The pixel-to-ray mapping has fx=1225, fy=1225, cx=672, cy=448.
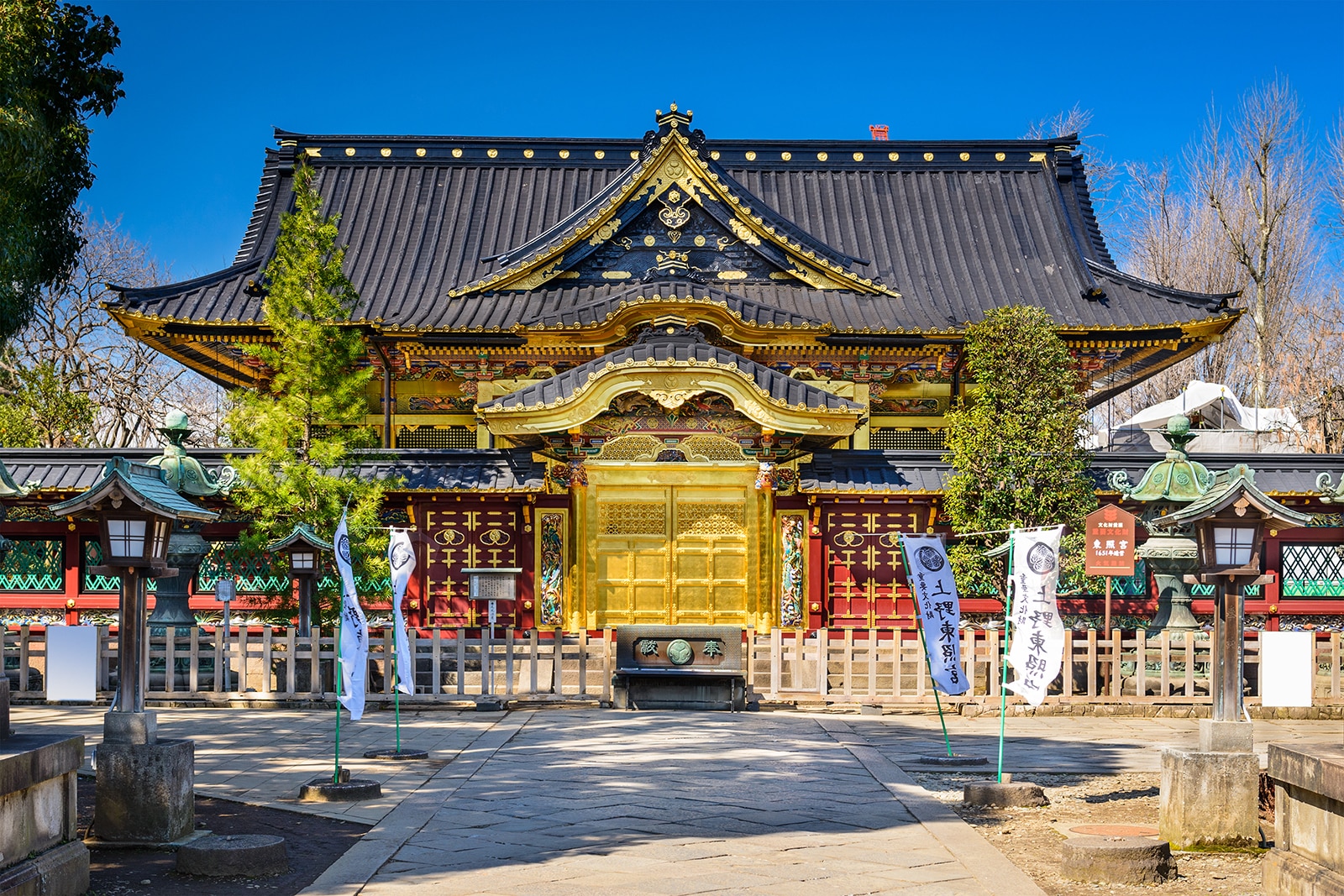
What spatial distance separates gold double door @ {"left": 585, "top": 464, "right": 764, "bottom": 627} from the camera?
1989 centimetres

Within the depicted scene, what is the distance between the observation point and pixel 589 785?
34.0ft

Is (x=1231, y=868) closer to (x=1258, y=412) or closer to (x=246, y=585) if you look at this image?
(x=246, y=585)

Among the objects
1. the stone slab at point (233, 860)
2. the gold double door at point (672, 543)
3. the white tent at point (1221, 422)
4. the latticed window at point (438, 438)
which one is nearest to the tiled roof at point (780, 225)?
the latticed window at point (438, 438)

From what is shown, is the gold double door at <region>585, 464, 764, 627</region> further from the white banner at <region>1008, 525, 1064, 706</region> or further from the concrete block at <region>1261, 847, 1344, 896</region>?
the concrete block at <region>1261, 847, 1344, 896</region>

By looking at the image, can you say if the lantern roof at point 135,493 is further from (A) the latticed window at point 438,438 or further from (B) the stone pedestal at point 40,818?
(A) the latticed window at point 438,438

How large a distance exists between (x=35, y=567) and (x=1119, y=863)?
1805 cm

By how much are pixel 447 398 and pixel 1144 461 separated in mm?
12018

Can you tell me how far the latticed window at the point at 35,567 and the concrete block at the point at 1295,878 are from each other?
18399mm

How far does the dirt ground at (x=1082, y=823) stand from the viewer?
7.40m

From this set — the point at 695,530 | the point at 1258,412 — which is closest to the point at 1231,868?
the point at 695,530

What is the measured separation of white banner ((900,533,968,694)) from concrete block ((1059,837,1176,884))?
3905 mm

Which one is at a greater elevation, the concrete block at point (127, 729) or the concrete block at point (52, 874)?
the concrete block at point (127, 729)

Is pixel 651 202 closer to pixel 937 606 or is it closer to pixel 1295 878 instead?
pixel 937 606

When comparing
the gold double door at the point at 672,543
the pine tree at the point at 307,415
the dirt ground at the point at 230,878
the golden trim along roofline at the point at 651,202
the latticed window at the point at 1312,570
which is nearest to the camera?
the dirt ground at the point at 230,878
